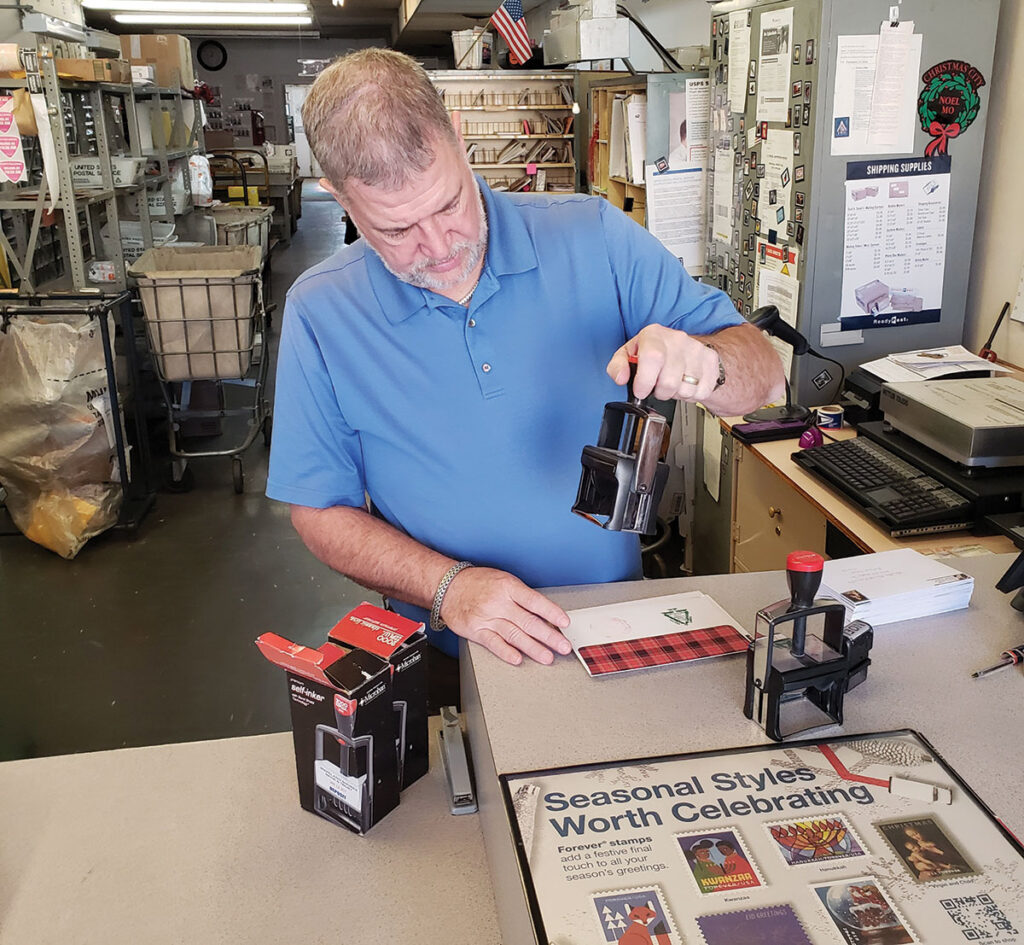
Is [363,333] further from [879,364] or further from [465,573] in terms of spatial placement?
[879,364]

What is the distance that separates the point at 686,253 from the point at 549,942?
3.00 meters

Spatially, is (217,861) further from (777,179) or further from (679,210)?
(679,210)

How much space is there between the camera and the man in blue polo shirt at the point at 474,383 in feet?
4.77

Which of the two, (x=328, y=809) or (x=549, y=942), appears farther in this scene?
(x=328, y=809)

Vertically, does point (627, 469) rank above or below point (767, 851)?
above

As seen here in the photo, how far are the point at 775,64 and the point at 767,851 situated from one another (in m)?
2.33

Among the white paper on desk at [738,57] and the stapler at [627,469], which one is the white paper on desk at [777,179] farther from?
the stapler at [627,469]

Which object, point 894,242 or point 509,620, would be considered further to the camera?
point 894,242

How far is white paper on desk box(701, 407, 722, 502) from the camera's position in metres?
3.20

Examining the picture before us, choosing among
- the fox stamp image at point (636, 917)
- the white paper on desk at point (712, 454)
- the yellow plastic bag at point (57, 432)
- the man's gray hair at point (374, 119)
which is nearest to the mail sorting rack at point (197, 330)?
the yellow plastic bag at point (57, 432)

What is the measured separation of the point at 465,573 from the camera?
4.29ft

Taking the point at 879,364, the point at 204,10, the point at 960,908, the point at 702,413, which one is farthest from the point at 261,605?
the point at 204,10

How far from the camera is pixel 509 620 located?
3.80ft

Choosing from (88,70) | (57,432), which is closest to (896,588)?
(57,432)
